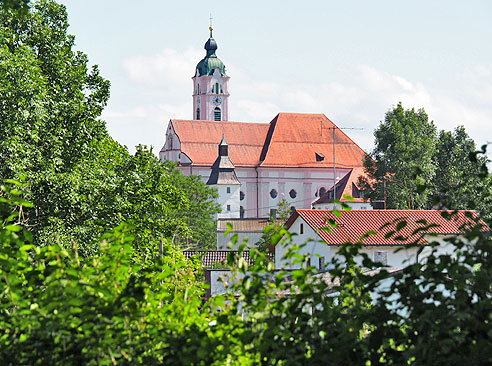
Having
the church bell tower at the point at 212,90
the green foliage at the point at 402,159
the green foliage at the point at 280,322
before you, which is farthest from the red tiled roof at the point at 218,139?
the green foliage at the point at 280,322

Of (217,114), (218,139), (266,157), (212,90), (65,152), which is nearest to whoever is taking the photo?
(65,152)

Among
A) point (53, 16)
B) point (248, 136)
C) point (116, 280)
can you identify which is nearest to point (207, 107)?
point (248, 136)

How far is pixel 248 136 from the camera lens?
115 m

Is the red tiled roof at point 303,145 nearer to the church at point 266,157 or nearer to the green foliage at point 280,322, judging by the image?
the church at point 266,157

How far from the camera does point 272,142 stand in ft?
369

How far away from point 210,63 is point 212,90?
4.55 metres

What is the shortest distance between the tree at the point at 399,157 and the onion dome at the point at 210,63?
6643 cm

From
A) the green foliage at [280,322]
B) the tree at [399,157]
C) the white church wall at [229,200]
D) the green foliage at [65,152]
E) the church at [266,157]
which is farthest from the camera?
the church at [266,157]

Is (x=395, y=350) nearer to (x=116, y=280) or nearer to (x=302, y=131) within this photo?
(x=116, y=280)

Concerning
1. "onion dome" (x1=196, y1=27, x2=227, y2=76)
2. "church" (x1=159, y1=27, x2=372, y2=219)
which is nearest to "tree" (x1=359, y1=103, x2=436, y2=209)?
"church" (x1=159, y1=27, x2=372, y2=219)

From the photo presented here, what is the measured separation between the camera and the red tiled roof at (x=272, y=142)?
4380 inches

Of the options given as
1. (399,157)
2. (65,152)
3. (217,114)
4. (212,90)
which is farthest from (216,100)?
(65,152)

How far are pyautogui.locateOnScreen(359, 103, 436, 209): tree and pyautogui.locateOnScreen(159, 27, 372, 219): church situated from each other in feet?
113

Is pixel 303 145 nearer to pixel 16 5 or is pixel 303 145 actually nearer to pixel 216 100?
pixel 216 100
